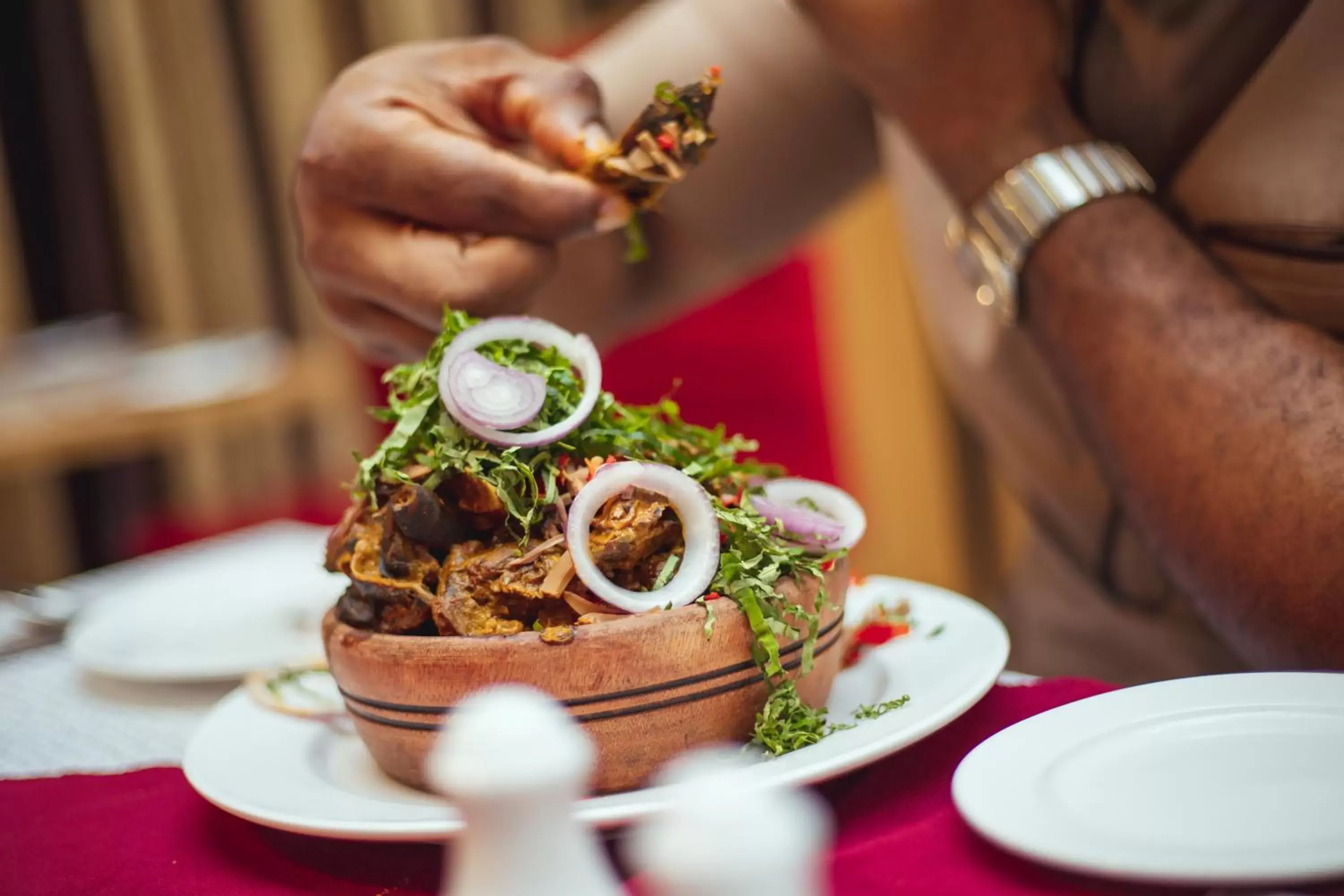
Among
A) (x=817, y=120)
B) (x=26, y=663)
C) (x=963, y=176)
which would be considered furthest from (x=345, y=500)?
(x=963, y=176)

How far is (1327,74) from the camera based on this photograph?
2.62 ft

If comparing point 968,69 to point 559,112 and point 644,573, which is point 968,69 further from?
point 644,573

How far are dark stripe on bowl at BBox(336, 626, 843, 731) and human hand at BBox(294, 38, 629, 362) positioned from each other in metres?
0.34

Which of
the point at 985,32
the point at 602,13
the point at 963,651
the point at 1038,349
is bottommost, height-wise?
the point at 963,651

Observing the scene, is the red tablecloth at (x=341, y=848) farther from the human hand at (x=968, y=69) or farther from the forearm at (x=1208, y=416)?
the human hand at (x=968, y=69)

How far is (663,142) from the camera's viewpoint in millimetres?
754

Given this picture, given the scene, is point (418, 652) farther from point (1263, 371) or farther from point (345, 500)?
point (345, 500)

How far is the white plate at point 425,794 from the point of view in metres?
0.56

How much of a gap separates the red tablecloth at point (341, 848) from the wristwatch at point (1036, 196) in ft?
1.14

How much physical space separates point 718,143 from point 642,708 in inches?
34.8

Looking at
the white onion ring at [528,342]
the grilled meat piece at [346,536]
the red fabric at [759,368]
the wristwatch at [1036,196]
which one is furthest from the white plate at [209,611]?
the red fabric at [759,368]

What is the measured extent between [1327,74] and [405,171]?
65 centimetres

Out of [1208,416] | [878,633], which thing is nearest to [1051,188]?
[1208,416]

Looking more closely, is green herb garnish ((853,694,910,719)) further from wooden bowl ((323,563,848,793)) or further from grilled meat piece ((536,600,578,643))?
grilled meat piece ((536,600,578,643))
